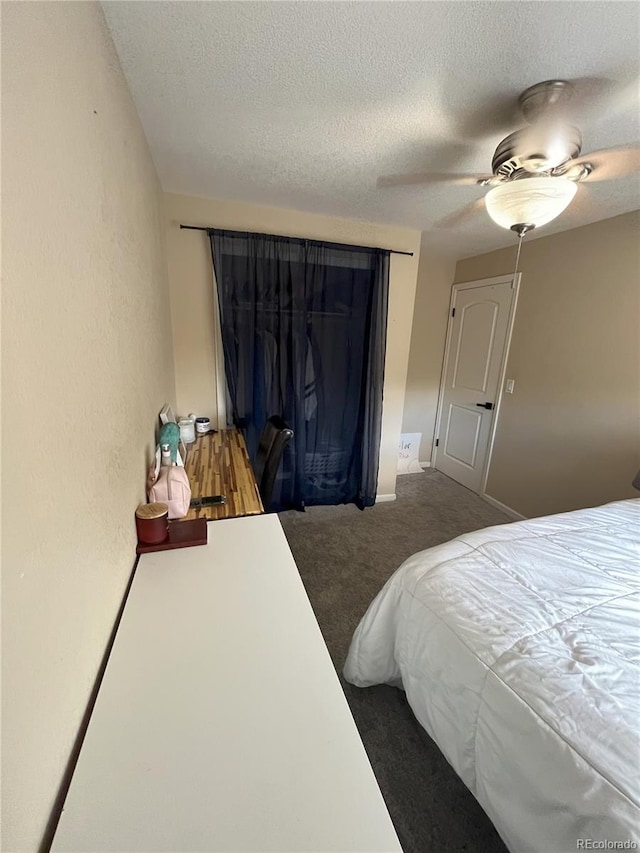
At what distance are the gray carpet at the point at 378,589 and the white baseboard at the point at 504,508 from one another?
2.3 inches

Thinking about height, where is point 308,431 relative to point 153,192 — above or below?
below

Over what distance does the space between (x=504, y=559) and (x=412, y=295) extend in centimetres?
231

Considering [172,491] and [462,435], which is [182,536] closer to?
[172,491]

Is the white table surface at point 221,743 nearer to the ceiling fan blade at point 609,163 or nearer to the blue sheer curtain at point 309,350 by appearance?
the blue sheer curtain at point 309,350

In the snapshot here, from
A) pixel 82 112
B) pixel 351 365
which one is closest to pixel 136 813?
pixel 82 112

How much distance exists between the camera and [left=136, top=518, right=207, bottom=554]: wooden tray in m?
1.16

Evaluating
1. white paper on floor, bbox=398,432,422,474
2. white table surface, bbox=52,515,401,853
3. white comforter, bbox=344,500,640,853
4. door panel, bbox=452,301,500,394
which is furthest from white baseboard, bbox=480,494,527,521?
white table surface, bbox=52,515,401,853

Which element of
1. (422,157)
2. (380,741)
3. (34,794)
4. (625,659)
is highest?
(422,157)

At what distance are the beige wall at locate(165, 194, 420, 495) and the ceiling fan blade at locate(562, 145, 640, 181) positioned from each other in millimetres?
1261

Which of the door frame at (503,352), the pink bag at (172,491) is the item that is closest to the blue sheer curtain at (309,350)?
the door frame at (503,352)

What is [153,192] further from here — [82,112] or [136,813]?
[136,813]

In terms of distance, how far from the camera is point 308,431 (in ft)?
9.42

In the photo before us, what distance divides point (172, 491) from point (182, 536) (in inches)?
7.5

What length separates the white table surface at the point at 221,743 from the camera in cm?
51
